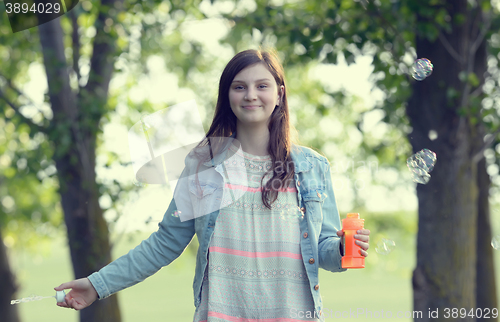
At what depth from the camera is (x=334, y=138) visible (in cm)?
984

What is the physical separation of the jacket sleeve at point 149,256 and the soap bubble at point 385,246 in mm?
927

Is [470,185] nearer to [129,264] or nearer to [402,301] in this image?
[129,264]

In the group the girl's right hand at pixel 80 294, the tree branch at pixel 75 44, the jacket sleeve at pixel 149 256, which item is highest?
the tree branch at pixel 75 44

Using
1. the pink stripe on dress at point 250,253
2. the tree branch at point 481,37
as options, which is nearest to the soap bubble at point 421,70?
the tree branch at point 481,37

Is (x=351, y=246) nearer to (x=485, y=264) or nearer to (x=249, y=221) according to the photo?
(x=249, y=221)

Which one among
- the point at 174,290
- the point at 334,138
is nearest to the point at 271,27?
the point at 334,138

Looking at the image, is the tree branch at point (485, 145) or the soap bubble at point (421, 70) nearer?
the soap bubble at point (421, 70)

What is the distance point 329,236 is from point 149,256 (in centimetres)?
70

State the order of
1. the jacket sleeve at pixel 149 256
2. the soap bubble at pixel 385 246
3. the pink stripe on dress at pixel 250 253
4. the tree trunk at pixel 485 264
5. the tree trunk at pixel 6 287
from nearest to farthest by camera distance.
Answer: the pink stripe on dress at pixel 250 253, the jacket sleeve at pixel 149 256, the soap bubble at pixel 385 246, the tree trunk at pixel 485 264, the tree trunk at pixel 6 287

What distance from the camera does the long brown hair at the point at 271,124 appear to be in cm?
209

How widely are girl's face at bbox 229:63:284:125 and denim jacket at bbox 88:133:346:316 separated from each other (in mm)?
198

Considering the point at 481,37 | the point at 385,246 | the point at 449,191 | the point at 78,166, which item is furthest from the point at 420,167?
the point at 78,166

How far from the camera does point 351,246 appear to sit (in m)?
1.89

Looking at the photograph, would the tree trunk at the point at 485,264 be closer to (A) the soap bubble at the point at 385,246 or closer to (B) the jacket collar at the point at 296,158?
(A) the soap bubble at the point at 385,246
